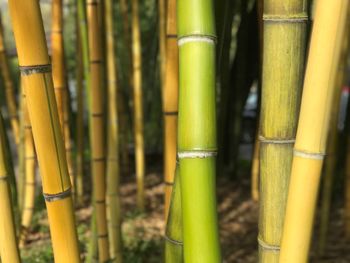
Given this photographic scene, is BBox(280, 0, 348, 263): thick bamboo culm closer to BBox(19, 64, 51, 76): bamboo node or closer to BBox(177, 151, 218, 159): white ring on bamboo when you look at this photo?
BBox(177, 151, 218, 159): white ring on bamboo

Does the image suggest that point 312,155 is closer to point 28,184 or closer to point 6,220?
point 6,220

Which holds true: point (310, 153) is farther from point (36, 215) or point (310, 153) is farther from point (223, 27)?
point (36, 215)

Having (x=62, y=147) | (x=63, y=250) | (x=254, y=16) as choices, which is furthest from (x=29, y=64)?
(x=254, y=16)

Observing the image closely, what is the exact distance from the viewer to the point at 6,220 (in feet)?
1.94

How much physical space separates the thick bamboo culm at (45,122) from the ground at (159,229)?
3.27 ft

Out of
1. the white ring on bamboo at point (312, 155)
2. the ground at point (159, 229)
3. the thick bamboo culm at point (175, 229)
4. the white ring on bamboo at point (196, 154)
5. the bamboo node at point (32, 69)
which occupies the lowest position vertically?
the ground at point (159, 229)

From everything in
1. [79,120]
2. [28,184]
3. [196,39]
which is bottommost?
[28,184]

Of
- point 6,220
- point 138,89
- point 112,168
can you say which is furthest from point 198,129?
point 138,89

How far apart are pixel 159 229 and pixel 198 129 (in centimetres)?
154

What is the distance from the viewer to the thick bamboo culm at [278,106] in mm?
475

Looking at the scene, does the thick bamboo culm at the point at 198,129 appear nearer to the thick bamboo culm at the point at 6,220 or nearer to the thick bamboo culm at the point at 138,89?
the thick bamboo culm at the point at 6,220

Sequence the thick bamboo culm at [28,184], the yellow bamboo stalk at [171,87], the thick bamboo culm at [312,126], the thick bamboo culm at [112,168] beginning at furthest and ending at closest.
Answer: the thick bamboo culm at [28,184] < the thick bamboo culm at [112,168] < the yellow bamboo stalk at [171,87] < the thick bamboo culm at [312,126]

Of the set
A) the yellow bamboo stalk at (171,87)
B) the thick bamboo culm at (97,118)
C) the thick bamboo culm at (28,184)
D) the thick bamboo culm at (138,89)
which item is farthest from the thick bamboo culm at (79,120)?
the yellow bamboo stalk at (171,87)

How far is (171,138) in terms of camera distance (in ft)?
2.38
